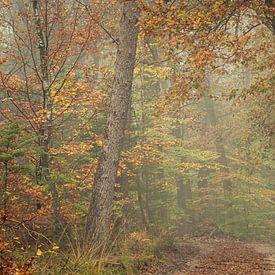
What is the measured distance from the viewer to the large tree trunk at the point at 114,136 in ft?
29.6

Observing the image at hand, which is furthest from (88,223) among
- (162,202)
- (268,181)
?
(268,181)

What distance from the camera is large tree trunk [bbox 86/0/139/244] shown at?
29.6 feet

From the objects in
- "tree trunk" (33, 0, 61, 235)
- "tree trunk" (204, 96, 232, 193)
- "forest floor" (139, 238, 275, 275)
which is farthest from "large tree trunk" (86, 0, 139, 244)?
"tree trunk" (204, 96, 232, 193)

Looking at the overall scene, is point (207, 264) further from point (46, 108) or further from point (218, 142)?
point (218, 142)

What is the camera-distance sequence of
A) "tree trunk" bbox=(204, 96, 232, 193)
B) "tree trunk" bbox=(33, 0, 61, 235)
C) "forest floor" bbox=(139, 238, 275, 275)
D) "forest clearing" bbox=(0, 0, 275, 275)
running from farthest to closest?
"tree trunk" bbox=(204, 96, 232, 193), "tree trunk" bbox=(33, 0, 61, 235), "forest floor" bbox=(139, 238, 275, 275), "forest clearing" bbox=(0, 0, 275, 275)

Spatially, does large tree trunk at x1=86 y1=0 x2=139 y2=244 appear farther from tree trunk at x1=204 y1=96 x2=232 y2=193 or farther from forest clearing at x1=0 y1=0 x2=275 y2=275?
tree trunk at x1=204 y1=96 x2=232 y2=193

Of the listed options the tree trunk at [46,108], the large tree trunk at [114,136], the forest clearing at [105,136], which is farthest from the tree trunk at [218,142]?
the tree trunk at [46,108]

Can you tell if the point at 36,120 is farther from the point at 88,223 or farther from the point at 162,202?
the point at 162,202

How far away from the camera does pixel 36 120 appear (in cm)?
959

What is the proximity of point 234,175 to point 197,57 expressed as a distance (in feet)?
40.4

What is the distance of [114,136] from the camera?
31.2ft

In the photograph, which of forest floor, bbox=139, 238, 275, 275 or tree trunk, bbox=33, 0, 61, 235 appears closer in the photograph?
forest floor, bbox=139, 238, 275, 275

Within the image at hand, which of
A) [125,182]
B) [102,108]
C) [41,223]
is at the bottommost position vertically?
[41,223]

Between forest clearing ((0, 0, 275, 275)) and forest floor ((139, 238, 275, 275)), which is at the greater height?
forest clearing ((0, 0, 275, 275))
